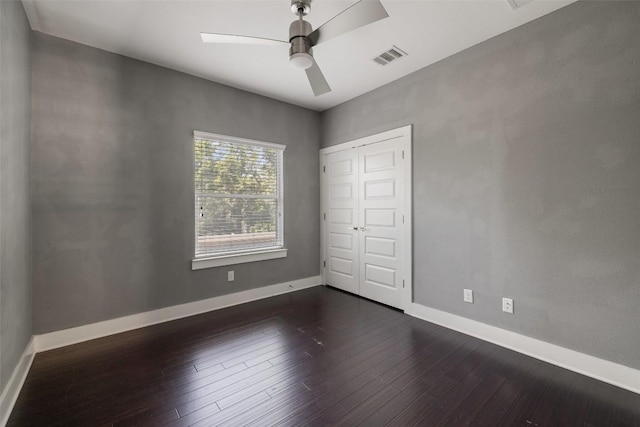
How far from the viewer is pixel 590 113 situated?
6.64ft

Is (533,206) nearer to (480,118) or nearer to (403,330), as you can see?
(480,118)

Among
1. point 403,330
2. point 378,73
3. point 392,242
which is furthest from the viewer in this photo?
point 392,242

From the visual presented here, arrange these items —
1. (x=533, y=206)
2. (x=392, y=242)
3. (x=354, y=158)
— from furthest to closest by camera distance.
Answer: (x=354, y=158), (x=392, y=242), (x=533, y=206)

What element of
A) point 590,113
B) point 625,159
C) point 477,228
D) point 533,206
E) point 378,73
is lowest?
point 477,228

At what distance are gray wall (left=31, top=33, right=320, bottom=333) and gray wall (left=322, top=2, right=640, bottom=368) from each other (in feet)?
7.78

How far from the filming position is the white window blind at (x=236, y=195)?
10.8 feet

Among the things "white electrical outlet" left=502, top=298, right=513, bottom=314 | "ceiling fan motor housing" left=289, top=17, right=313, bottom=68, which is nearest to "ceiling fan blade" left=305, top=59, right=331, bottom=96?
"ceiling fan motor housing" left=289, top=17, right=313, bottom=68

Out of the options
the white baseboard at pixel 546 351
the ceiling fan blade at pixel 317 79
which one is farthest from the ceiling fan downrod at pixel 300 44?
the white baseboard at pixel 546 351

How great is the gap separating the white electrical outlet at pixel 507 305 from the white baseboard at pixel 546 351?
7.3 inches

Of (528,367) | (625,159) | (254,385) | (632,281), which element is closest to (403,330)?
(528,367)

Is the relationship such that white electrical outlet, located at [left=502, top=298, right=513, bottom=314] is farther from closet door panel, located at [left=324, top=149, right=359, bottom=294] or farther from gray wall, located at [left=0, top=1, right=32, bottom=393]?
gray wall, located at [left=0, top=1, right=32, bottom=393]

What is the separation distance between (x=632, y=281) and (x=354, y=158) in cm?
285

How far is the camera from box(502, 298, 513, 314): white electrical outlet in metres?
2.41

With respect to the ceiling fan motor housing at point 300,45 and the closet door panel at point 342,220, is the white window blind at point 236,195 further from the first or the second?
the ceiling fan motor housing at point 300,45
